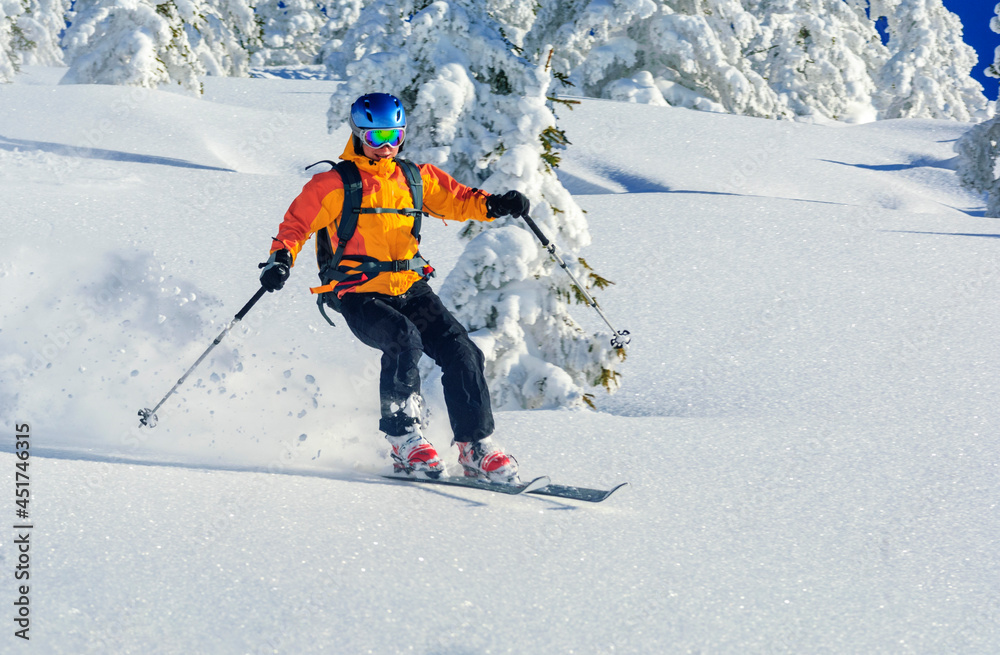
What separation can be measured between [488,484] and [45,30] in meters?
48.6

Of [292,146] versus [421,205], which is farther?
[292,146]

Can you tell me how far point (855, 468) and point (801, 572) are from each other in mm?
1733

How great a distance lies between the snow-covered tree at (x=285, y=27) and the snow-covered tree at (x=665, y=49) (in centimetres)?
2803

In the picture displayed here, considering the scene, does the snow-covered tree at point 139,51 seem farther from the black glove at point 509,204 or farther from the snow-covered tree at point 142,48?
the black glove at point 509,204

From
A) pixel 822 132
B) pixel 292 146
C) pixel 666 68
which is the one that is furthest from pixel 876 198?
pixel 292 146

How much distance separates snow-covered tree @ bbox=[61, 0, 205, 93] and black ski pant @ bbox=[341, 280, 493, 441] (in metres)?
17.8

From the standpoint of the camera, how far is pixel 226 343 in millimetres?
6355

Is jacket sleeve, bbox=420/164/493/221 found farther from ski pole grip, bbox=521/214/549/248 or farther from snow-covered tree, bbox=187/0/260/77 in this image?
snow-covered tree, bbox=187/0/260/77

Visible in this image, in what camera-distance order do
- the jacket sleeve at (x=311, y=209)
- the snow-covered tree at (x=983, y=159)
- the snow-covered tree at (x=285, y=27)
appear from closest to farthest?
the jacket sleeve at (x=311, y=209)
the snow-covered tree at (x=983, y=159)
the snow-covered tree at (x=285, y=27)

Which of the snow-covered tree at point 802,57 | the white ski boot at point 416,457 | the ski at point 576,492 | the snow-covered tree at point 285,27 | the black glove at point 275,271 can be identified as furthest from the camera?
the snow-covered tree at point 285,27

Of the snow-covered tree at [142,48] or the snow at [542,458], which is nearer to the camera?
the snow at [542,458]

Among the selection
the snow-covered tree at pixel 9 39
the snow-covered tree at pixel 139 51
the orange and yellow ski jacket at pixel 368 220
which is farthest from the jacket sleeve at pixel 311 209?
the snow-covered tree at pixel 9 39

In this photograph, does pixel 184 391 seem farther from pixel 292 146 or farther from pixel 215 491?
pixel 292 146

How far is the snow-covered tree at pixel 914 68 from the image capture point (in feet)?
111
